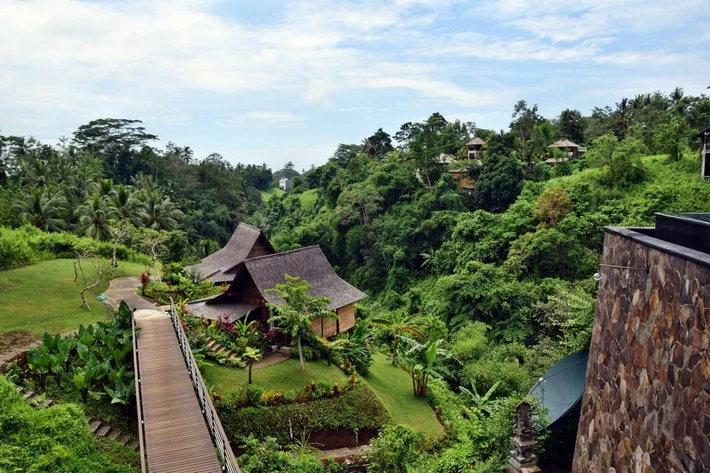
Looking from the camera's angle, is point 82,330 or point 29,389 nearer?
point 29,389

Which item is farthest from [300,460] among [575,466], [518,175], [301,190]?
[301,190]

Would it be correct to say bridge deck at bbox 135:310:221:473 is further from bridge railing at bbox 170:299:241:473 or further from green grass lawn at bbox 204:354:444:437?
green grass lawn at bbox 204:354:444:437

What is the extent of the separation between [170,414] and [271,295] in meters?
9.63

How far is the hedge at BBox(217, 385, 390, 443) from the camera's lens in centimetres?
1523

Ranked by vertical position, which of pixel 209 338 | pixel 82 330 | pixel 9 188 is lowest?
pixel 209 338

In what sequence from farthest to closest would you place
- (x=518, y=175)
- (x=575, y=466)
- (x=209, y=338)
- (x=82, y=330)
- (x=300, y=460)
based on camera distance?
(x=518, y=175)
(x=209, y=338)
(x=82, y=330)
(x=300, y=460)
(x=575, y=466)

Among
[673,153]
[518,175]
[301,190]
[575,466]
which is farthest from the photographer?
[301,190]

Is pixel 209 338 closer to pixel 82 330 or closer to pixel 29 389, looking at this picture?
pixel 82 330

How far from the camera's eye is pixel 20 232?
28984 mm

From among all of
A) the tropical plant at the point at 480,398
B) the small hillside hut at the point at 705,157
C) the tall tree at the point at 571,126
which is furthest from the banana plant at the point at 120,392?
the tall tree at the point at 571,126

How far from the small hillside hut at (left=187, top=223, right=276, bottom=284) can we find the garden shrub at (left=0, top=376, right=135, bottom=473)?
621 inches

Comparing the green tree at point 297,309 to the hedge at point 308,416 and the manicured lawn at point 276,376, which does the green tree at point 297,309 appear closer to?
the manicured lawn at point 276,376

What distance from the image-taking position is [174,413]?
11.0m

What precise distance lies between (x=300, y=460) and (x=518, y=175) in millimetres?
35696
